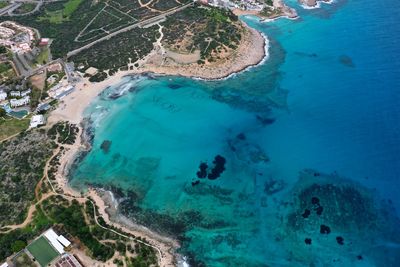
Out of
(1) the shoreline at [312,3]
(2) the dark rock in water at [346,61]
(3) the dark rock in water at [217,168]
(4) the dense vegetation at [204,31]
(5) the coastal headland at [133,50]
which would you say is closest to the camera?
(3) the dark rock in water at [217,168]

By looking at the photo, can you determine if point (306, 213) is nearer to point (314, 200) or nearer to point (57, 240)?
A: point (314, 200)

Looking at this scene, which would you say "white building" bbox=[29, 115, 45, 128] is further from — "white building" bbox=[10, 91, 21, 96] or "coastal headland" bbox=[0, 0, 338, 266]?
"white building" bbox=[10, 91, 21, 96]

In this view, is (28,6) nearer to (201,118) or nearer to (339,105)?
(201,118)

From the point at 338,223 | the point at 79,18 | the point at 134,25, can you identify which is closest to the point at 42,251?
the point at 338,223

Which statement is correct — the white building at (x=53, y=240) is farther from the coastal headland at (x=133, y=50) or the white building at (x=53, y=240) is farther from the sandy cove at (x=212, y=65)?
the sandy cove at (x=212, y=65)

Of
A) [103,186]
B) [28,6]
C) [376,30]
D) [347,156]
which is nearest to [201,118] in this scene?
[103,186]

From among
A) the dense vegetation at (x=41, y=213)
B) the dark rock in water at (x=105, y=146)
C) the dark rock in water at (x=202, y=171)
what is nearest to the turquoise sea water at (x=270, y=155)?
the dark rock in water at (x=105, y=146)
